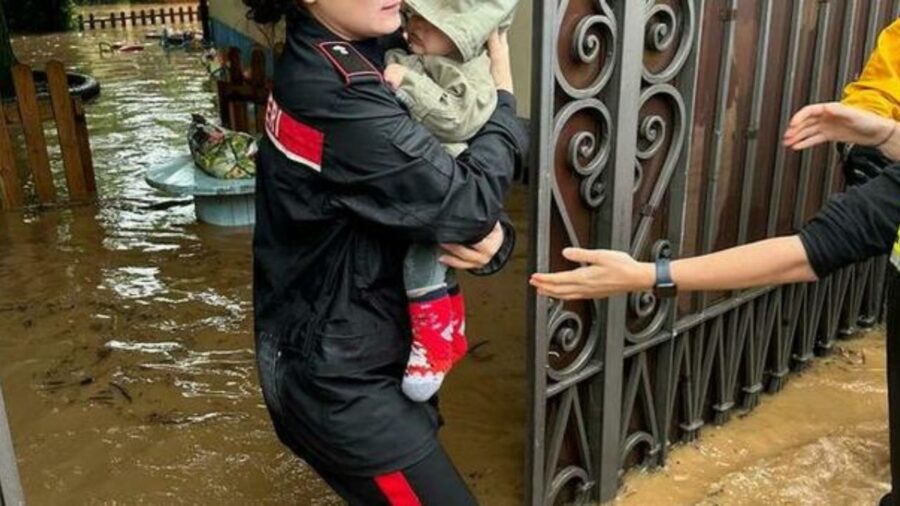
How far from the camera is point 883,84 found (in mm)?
2586

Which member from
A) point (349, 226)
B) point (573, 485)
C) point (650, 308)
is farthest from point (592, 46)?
point (573, 485)

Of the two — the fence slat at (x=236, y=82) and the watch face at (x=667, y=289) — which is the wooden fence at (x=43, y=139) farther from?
the watch face at (x=667, y=289)

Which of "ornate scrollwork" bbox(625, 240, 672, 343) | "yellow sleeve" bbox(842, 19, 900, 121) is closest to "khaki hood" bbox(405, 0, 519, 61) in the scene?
"ornate scrollwork" bbox(625, 240, 672, 343)

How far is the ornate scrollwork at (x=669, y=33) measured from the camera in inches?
95.0

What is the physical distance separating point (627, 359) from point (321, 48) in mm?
1703

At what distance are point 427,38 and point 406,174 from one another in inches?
13.1

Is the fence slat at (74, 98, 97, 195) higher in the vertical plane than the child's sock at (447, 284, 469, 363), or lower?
lower

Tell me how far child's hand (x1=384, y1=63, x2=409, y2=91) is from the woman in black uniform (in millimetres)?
22

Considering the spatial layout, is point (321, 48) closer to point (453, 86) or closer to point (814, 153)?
point (453, 86)

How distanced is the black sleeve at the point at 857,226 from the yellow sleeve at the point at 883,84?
981 millimetres

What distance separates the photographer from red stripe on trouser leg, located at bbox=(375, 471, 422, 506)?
65.6 inches

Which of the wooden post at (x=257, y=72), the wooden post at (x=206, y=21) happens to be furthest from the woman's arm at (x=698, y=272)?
the wooden post at (x=206, y=21)

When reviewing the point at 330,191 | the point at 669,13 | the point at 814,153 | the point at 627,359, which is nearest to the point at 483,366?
the point at 627,359

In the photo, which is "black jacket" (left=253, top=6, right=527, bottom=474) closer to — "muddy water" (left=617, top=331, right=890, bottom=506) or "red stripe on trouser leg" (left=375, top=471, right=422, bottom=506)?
"red stripe on trouser leg" (left=375, top=471, right=422, bottom=506)
